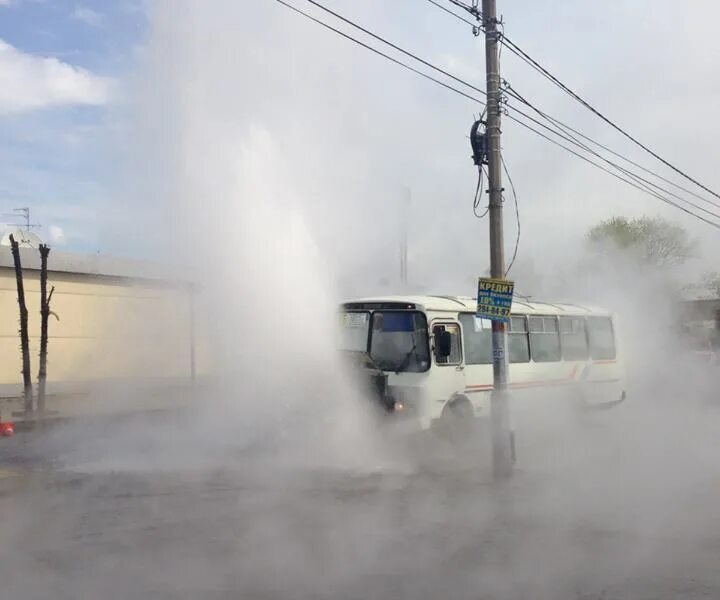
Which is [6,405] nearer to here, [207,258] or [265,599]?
[207,258]

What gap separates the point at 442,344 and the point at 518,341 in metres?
2.99

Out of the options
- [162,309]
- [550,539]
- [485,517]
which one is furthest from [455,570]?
[162,309]

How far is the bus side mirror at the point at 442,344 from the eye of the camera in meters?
12.3

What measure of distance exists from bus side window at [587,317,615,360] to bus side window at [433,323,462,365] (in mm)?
5642

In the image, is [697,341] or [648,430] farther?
[697,341]

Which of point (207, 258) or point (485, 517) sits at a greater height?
point (207, 258)

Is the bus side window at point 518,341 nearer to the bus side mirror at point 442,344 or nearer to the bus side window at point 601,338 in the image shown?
the bus side mirror at point 442,344

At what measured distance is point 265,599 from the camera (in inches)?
208

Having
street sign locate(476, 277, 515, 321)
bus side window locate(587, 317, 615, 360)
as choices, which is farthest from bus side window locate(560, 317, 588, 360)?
street sign locate(476, 277, 515, 321)

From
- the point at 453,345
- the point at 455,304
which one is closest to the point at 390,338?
the point at 453,345

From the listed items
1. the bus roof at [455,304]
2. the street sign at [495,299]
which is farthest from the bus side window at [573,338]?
the street sign at [495,299]

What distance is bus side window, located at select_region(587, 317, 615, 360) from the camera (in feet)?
57.5

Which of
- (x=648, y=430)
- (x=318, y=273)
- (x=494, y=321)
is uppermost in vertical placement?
(x=318, y=273)

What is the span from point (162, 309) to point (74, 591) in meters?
15.4
